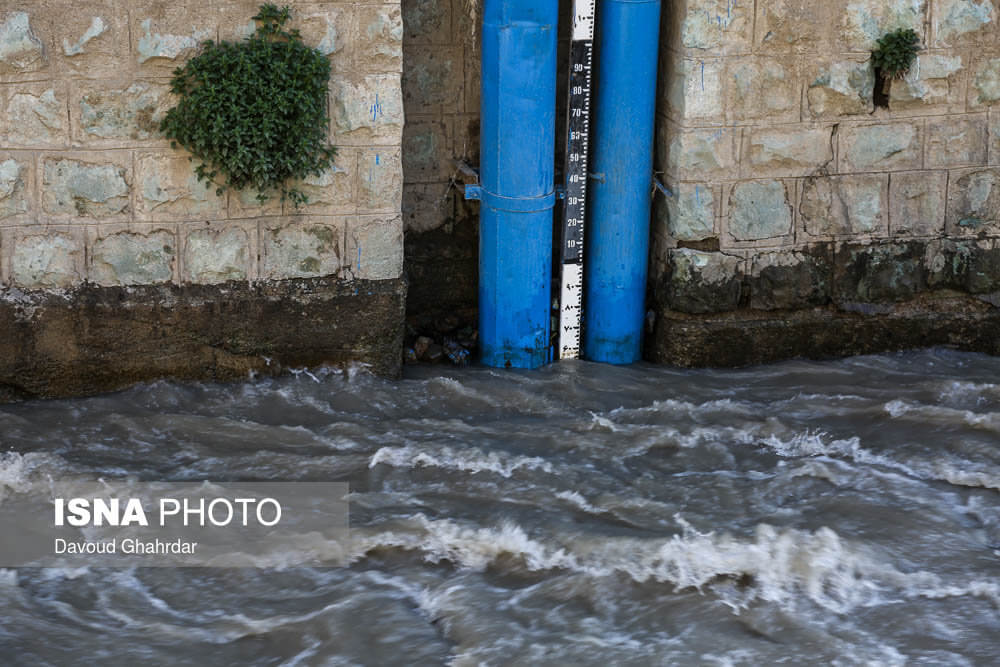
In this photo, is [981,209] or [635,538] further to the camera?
[981,209]

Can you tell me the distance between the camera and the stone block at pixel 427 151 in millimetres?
6516

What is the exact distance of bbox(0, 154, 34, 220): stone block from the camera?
5.61 meters

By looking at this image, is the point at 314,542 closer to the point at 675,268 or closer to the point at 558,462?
the point at 558,462

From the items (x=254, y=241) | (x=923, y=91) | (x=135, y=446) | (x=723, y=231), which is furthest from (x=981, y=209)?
(x=135, y=446)

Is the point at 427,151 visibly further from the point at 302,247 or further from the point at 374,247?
the point at 302,247

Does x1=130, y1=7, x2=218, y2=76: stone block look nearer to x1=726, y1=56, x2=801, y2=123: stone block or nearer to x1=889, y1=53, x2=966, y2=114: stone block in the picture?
x1=726, y1=56, x2=801, y2=123: stone block

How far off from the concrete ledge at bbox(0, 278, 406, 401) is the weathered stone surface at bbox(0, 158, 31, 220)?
1.18ft

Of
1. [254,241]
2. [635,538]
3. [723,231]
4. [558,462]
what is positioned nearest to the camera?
[635,538]

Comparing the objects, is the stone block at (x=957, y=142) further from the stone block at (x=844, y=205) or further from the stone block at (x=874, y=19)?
the stone block at (x=874, y=19)

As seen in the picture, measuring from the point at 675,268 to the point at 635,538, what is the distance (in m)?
1.89

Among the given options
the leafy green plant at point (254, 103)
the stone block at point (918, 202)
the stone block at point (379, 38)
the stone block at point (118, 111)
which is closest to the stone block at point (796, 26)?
the stone block at point (918, 202)

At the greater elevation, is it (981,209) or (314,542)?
(981,209)

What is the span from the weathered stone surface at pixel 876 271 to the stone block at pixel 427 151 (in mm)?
1974

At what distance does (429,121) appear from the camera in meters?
6.52
